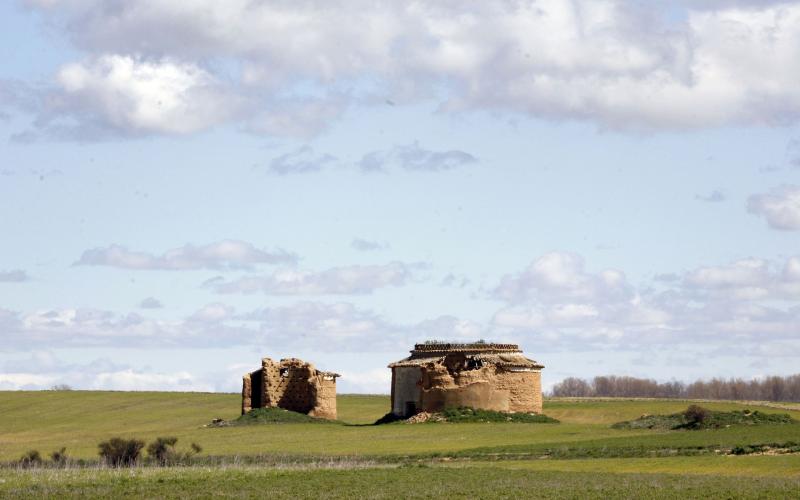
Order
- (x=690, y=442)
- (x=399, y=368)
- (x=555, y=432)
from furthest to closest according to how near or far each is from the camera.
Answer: (x=399, y=368) → (x=555, y=432) → (x=690, y=442)

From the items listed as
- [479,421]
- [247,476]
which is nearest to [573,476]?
[247,476]

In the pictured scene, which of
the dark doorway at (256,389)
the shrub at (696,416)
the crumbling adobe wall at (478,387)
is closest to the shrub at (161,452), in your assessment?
the crumbling adobe wall at (478,387)

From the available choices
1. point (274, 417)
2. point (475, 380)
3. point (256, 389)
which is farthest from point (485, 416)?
point (256, 389)

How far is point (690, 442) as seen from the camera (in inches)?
2315

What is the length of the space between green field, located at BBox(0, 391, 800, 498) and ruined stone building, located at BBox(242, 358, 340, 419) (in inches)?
109

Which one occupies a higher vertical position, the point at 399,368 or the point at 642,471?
the point at 399,368

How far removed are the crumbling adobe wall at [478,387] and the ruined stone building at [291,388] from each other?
7.31 metres

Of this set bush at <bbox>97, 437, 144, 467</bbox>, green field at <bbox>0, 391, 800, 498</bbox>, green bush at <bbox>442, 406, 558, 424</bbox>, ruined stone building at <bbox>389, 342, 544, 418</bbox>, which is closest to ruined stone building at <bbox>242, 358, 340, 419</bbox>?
green field at <bbox>0, 391, 800, 498</bbox>

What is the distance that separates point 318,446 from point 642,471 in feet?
65.9

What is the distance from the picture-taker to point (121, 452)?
183 feet

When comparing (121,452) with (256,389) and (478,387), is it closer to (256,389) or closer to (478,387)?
(478,387)

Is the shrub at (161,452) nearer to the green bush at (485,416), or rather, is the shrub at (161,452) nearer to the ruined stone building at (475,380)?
the green bush at (485,416)

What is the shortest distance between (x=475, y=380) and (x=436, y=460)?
23.9 m

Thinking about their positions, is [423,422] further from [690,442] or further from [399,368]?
[690,442]
